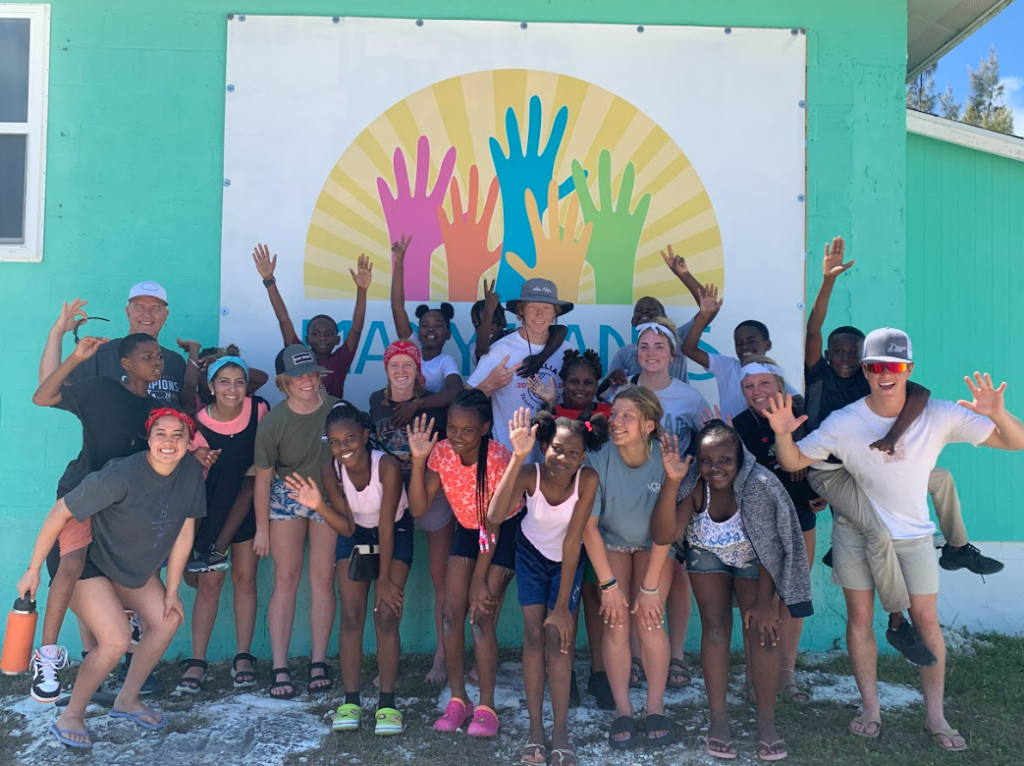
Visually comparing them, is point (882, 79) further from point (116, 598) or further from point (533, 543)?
point (116, 598)

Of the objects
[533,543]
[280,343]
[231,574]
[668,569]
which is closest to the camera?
[533,543]

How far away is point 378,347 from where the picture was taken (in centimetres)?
536

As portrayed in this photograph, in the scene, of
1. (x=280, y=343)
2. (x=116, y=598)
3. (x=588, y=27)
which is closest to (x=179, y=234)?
(x=280, y=343)

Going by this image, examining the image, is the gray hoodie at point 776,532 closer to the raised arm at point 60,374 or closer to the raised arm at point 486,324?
the raised arm at point 486,324

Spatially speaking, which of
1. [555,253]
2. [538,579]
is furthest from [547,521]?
[555,253]

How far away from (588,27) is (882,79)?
1881 mm

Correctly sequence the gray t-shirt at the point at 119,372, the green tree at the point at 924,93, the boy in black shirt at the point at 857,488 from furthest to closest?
the green tree at the point at 924,93, the gray t-shirt at the point at 119,372, the boy in black shirt at the point at 857,488

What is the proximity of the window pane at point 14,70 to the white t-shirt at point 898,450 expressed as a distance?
198 inches

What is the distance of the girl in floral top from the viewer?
4074 millimetres

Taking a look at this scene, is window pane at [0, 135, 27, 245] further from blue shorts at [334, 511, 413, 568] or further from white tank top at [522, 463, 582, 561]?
white tank top at [522, 463, 582, 561]

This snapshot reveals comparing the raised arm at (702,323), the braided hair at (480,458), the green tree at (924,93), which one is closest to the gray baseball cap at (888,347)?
the raised arm at (702,323)

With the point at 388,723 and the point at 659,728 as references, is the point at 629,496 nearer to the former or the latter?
the point at 659,728

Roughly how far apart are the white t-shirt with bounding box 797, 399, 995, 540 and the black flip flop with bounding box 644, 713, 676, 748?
137 centimetres

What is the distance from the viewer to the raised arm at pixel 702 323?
4.87 meters
